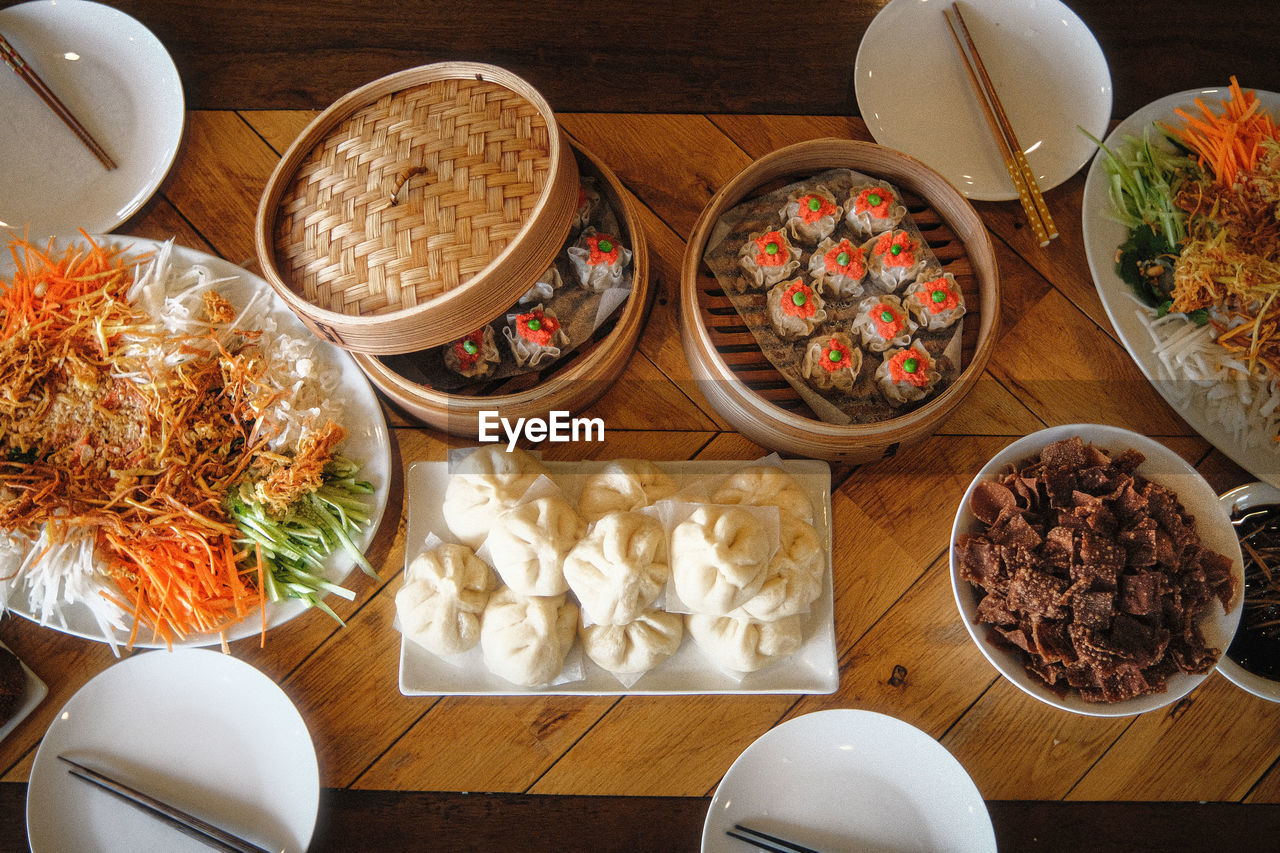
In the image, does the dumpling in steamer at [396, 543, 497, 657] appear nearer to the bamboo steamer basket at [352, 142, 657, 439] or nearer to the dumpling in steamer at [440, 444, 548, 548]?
the dumpling in steamer at [440, 444, 548, 548]

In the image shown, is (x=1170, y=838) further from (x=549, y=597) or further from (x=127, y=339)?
(x=127, y=339)

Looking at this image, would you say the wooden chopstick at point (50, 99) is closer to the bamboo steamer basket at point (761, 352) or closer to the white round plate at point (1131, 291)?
the bamboo steamer basket at point (761, 352)

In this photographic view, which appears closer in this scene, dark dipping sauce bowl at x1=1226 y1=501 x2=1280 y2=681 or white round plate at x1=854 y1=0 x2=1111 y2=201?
dark dipping sauce bowl at x1=1226 y1=501 x2=1280 y2=681

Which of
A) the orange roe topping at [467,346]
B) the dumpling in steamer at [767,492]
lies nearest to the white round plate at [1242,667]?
the dumpling in steamer at [767,492]

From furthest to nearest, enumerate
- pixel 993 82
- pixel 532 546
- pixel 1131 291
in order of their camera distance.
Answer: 1. pixel 993 82
2. pixel 1131 291
3. pixel 532 546

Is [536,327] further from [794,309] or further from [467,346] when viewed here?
[794,309]

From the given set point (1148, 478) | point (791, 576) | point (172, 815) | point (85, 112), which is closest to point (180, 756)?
point (172, 815)

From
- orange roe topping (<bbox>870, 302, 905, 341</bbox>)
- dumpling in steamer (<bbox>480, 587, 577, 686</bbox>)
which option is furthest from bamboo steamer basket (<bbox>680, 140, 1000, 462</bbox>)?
dumpling in steamer (<bbox>480, 587, 577, 686</bbox>)
